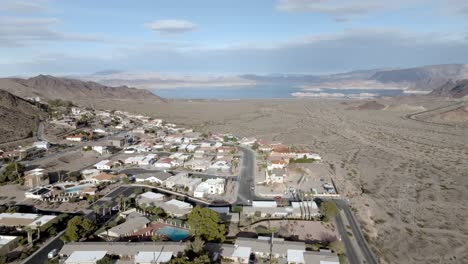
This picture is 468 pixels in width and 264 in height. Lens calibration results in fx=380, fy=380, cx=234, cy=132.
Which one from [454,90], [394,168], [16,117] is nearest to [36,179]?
Answer: [16,117]

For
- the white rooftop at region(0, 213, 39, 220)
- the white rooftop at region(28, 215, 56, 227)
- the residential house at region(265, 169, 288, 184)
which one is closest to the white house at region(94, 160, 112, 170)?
the white rooftop at region(0, 213, 39, 220)

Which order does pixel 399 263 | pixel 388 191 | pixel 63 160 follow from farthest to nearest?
1. pixel 63 160
2. pixel 388 191
3. pixel 399 263

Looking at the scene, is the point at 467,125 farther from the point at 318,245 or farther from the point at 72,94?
the point at 72,94

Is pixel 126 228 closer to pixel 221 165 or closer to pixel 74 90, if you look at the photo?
pixel 221 165

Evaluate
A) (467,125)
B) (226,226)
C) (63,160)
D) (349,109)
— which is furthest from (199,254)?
(349,109)

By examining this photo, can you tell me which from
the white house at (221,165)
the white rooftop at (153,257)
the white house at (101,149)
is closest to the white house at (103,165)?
the white house at (101,149)

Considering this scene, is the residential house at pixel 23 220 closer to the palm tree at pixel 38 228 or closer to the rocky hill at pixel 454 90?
the palm tree at pixel 38 228
